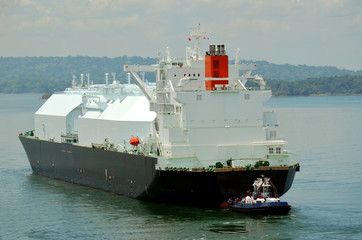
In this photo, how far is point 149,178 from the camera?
39625 millimetres

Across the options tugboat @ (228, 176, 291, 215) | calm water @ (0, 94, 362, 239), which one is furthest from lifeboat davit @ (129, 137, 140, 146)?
tugboat @ (228, 176, 291, 215)

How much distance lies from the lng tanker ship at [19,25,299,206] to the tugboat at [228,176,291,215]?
23.8 inches

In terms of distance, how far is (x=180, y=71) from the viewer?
4284 centimetres

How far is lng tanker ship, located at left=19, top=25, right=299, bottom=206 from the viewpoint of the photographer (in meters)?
37.8

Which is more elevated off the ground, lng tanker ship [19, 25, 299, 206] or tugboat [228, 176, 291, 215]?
lng tanker ship [19, 25, 299, 206]

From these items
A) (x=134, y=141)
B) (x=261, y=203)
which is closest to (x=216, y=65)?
(x=134, y=141)

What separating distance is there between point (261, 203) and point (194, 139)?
487 centimetres

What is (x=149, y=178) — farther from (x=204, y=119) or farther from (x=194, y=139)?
(x=204, y=119)

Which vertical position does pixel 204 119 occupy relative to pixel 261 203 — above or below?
above

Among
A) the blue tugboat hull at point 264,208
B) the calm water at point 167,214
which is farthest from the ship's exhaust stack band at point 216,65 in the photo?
the blue tugboat hull at point 264,208

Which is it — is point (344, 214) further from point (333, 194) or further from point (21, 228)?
point (21, 228)

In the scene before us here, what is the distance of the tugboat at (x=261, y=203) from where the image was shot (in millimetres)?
36531

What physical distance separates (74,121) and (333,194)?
840 inches

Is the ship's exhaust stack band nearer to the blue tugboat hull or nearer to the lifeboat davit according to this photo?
the lifeboat davit
